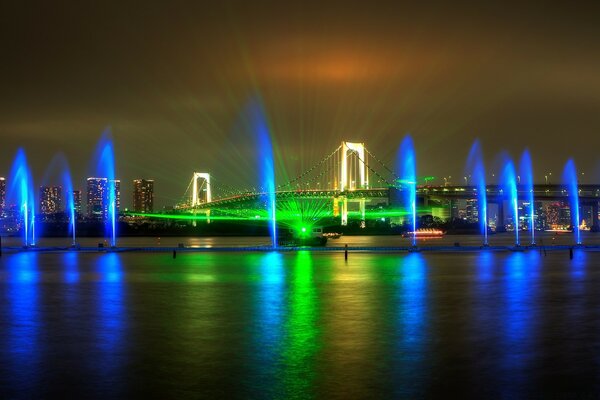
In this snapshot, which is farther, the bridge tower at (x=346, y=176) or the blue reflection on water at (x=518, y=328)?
the bridge tower at (x=346, y=176)

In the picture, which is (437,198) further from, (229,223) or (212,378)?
(212,378)

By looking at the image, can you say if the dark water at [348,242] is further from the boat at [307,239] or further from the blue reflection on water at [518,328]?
the blue reflection on water at [518,328]

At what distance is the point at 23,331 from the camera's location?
1169 centimetres

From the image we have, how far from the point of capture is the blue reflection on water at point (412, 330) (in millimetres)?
8219

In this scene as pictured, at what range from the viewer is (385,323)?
40.6 feet

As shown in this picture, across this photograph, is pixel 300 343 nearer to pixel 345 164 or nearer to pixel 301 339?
pixel 301 339

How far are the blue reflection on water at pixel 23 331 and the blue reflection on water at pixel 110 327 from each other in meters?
0.72

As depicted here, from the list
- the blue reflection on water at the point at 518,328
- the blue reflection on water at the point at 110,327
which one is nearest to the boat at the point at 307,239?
the blue reflection on water at the point at 518,328

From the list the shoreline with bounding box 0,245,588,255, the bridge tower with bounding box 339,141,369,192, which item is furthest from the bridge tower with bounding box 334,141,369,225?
the shoreline with bounding box 0,245,588,255

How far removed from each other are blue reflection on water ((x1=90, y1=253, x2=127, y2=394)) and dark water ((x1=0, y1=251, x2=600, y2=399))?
0.10 ft

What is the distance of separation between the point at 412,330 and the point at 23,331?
5566 millimetres

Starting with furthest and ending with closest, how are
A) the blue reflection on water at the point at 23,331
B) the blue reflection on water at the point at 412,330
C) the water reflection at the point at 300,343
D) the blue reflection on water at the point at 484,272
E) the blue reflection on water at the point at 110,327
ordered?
1. the blue reflection on water at the point at 484,272
2. the blue reflection on water at the point at 110,327
3. the blue reflection on water at the point at 23,331
4. the blue reflection on water at the point at 412,330
5. the water reflection at the point at 300,343

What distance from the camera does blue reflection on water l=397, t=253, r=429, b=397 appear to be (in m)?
8.22

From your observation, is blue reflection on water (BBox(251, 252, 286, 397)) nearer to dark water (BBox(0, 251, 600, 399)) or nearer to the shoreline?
dark water (BBox(0, 251, 600, 399))
